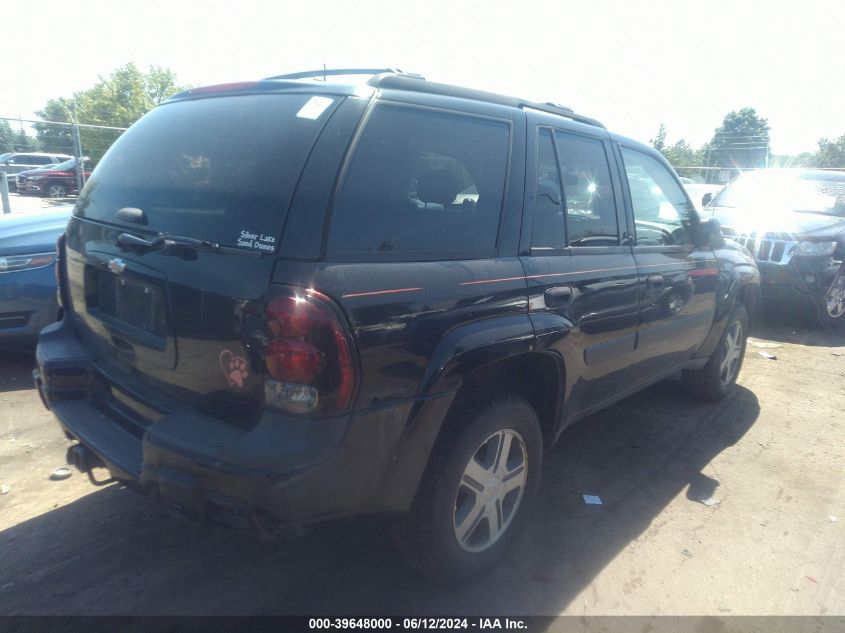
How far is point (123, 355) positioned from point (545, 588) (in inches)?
79.6

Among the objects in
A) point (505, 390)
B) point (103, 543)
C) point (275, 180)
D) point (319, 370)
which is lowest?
point (103, 543)

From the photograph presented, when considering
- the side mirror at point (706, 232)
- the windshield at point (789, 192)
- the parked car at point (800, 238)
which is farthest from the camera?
the windshield at point (789, 192)

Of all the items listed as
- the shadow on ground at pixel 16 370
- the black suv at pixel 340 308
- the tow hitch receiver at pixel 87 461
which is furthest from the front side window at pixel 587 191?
the shadow on ground at pixel 16 370

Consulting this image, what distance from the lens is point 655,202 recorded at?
12.6ft

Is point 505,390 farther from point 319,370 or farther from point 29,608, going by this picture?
point 29,608

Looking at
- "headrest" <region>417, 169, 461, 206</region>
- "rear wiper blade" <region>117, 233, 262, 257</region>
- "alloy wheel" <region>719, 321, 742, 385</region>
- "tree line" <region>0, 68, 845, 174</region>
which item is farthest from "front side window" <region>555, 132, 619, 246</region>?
"tree line" <region>0, 68, 845, 174</region>

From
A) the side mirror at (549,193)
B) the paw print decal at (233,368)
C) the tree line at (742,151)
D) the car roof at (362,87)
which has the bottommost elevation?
the paw print decal at (233,368)

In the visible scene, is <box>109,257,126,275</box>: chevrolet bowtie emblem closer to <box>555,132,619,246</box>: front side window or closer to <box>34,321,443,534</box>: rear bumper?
<box>34,321,443,534</box>: rear bumper

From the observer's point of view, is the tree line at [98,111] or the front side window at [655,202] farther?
the tree line at [98,111]

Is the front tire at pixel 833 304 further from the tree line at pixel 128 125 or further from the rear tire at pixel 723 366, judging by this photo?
the tree line at pixel 128 125

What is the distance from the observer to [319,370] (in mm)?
1896

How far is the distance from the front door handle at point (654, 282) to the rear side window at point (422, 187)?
1.30 metres

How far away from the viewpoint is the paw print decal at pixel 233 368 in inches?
78.4

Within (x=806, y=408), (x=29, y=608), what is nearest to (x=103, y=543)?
(x=29, y=608)
